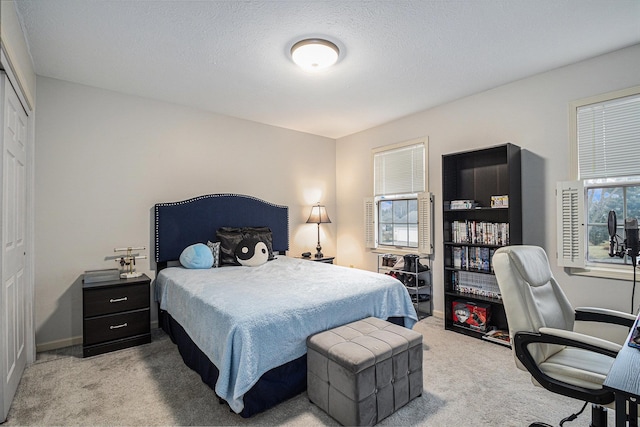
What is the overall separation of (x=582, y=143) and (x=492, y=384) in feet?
7.30

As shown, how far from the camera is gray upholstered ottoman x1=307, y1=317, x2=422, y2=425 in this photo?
69.8 inches

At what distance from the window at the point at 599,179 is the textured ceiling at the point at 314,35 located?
0.51 metres

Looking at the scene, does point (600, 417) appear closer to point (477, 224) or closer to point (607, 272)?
point (607, 272)

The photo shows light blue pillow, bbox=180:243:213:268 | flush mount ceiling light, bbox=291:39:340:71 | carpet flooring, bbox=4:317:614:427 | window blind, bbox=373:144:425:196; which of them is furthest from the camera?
window blind, bbox=373:144:425:196

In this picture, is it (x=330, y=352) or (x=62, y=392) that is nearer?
(x=330, y=352)

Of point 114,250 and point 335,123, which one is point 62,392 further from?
point 335,123

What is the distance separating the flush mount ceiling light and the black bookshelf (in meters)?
1.72

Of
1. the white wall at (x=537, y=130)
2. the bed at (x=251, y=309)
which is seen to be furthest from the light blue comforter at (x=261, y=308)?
the white wall at (x=537, y=130)

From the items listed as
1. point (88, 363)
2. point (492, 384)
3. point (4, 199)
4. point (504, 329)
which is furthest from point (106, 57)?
point (504, 329)

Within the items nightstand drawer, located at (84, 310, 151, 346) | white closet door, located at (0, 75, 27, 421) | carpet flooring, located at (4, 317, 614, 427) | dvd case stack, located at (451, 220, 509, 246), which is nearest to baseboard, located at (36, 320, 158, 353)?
carpet flooring, located at (4, 317, 614, 427)

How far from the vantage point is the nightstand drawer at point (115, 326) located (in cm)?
281

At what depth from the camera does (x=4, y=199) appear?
201 cm

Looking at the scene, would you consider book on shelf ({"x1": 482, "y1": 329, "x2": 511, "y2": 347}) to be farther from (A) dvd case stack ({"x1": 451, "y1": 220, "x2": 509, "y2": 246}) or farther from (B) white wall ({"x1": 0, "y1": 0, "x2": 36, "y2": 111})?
(B) white wall ({"x1": 0, "y1": 0, "x2": 36, "y2": 111})

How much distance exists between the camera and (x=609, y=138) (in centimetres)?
269
